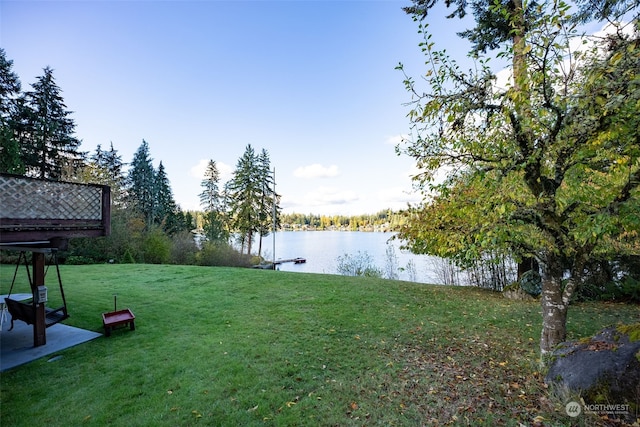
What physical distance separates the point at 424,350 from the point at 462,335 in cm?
99

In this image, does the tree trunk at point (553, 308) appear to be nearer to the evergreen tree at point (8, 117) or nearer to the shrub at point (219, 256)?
the shrub at point (219, 256)

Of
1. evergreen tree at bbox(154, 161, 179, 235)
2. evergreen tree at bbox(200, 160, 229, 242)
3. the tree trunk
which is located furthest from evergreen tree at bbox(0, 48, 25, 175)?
the tree trunk

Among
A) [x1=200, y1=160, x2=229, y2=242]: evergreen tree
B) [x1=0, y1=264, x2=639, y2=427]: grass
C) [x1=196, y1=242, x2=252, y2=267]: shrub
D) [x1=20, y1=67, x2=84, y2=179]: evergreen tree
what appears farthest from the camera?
[x1=200, y1=160, x2=229, y2=242]: evergreen tree

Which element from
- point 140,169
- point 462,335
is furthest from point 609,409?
point 140,169

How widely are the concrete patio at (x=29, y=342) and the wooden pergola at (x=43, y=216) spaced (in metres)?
0.21

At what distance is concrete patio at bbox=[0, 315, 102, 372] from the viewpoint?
160 inches

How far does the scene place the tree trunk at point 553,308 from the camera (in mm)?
3244

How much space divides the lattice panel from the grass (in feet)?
7.15

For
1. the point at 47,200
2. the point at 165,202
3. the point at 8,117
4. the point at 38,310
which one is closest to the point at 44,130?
the point at 8,117

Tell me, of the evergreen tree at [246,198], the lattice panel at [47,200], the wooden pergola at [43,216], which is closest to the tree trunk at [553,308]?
the wooden pergola at [43,216]

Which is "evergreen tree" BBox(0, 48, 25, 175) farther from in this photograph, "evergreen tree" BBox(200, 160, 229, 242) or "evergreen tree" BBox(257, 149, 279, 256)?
"evergreen tree" BBox(257, 149, 279, 256)

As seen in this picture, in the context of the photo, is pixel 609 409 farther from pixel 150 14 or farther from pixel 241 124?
pixel 241 124

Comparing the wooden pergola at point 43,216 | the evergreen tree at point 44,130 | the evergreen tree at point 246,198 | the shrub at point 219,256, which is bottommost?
the shrub at point 219,256

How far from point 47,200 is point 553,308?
706 centimetres
